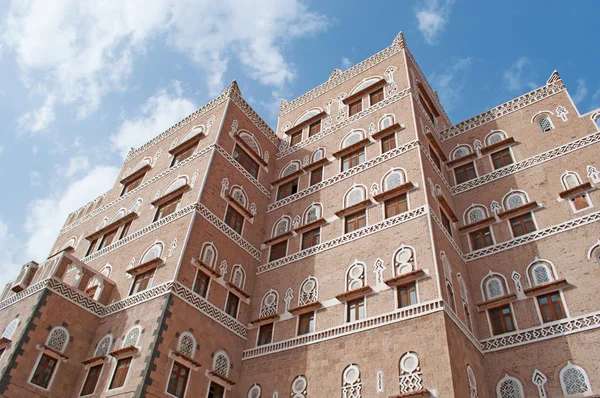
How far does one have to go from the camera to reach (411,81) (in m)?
18.7

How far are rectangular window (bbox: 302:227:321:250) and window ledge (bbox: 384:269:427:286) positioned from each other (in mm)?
3768

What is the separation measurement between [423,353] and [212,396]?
5769 millimetres

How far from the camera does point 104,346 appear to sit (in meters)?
13.8

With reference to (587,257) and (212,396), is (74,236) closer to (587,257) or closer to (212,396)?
(212,396)

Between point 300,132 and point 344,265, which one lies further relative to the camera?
point 300,132

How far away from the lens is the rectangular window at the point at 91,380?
1294 cm

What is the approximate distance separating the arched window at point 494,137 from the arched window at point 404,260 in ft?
20.6

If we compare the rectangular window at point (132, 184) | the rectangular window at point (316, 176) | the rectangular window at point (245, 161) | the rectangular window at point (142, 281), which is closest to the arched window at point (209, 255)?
the rectangular window at point (142, 281)

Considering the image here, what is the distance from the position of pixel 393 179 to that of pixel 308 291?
4.33 meters

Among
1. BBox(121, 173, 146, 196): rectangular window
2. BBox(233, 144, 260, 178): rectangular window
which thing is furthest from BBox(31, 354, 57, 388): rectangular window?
BBox(233, 144, 260, 178): rectangular window

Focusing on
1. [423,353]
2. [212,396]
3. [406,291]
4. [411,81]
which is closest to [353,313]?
[406,291]

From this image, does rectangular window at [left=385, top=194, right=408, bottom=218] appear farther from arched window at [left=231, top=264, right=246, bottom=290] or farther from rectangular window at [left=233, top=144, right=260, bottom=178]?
rectangular window at [left=233, top=144, right=260, bottom=178]

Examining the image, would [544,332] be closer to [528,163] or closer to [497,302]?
[497,302]

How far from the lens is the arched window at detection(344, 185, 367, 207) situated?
16.0m
